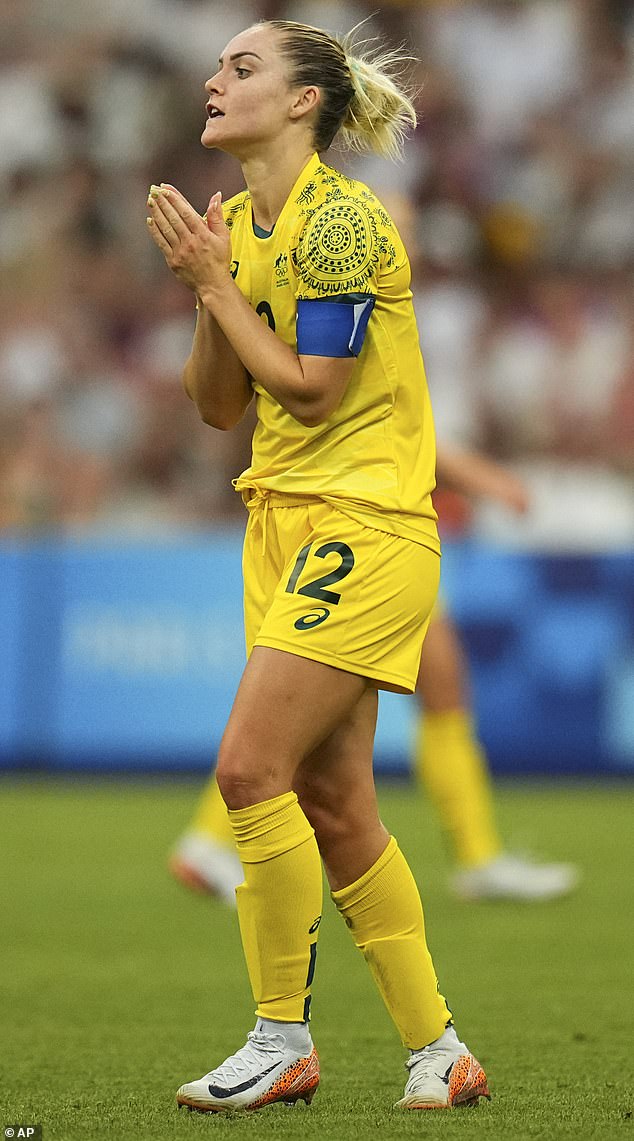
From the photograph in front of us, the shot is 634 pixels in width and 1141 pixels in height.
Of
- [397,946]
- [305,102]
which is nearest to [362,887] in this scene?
[397,946]

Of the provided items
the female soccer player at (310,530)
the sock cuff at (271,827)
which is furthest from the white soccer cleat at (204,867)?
the sock cuff at (271,827)

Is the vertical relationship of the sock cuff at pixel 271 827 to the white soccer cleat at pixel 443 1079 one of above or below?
above

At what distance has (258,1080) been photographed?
3062mm

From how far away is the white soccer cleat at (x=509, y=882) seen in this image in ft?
19.3

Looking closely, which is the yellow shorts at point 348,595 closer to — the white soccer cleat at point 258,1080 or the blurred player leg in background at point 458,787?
the white soccer cleat at point 258,1080

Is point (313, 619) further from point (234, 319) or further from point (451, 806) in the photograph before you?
point (451, 806)

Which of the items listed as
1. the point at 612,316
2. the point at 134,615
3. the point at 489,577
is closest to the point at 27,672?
the point at 134,615

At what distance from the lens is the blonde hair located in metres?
3.26

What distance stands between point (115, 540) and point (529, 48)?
5.81 m

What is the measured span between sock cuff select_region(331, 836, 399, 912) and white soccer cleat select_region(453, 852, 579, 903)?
2797 millimetres

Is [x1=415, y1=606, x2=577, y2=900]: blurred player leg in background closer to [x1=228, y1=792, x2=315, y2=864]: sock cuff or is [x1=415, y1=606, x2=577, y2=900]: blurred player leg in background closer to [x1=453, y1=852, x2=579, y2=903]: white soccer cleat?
[x1=453, y1=852, x2=579, y2=903]: white soccer cleat

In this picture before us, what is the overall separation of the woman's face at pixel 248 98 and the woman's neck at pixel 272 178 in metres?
0.03

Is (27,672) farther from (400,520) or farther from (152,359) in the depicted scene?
(400,520)

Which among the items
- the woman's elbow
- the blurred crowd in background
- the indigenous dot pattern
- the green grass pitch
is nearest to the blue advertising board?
the green grass pitch
